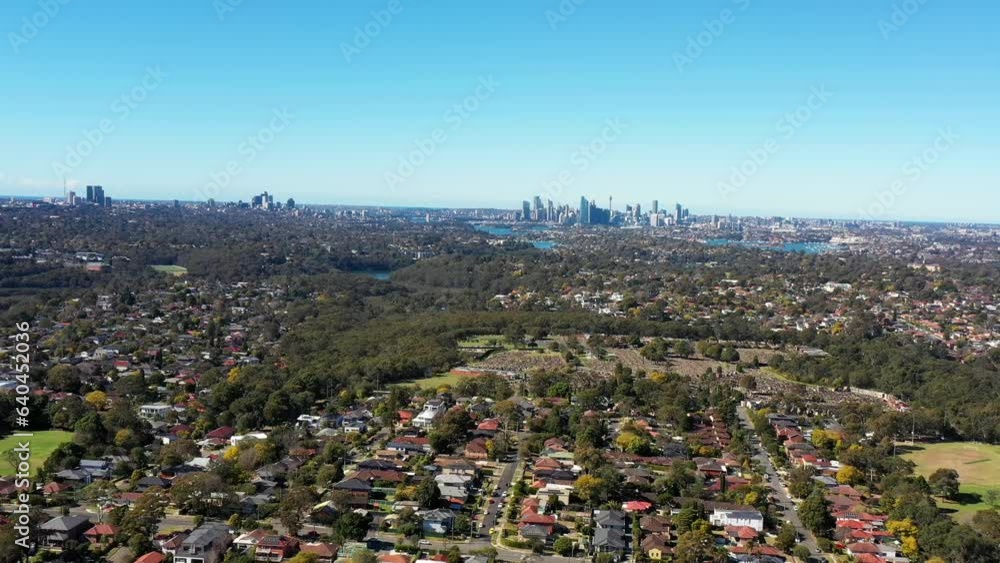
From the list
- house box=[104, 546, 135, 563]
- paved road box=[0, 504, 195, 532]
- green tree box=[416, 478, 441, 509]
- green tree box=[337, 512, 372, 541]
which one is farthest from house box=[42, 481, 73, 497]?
green tree box=[416, 478, 441, 509]

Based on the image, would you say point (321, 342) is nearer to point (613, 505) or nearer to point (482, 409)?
point (482, 409)

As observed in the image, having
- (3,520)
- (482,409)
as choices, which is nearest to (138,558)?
(3,520)

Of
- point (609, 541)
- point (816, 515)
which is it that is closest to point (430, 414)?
point (609, 541)

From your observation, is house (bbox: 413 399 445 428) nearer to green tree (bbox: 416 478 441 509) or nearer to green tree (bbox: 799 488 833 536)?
green tree (bbox: 416 478 441 509)

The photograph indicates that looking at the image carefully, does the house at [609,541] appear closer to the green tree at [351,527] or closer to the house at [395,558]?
the house at [395,558]

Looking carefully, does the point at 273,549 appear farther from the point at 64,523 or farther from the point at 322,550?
the point at 64,523

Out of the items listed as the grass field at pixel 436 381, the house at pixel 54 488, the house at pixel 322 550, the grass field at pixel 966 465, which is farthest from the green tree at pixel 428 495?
the grass field at pixel 436 381
